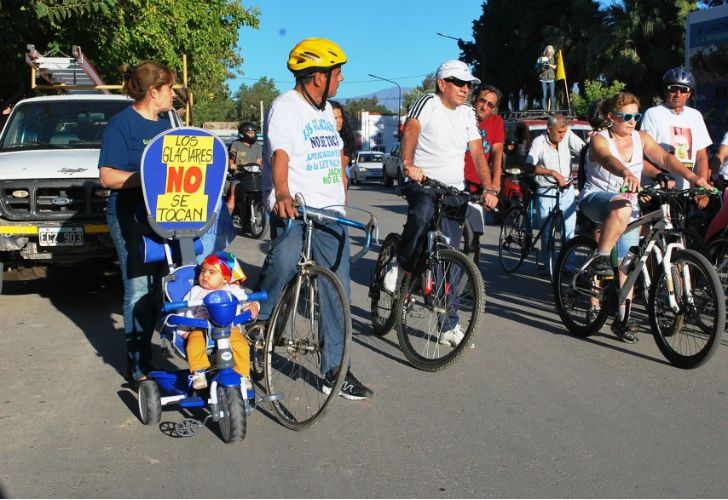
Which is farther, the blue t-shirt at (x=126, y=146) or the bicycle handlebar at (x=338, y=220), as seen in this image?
the blue t-shirt at (x=126, y=146)

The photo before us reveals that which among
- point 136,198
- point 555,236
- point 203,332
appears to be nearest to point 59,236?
point 136,198

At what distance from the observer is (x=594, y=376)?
6.12m

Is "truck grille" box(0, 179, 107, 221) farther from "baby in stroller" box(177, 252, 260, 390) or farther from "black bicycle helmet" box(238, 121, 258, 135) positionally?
"black bicycle helmet" box(238, 121, 258, 135)

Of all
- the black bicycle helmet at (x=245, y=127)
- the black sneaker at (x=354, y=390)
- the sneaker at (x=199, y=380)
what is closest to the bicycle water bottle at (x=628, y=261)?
the black sneaker at (x=354, y=390)

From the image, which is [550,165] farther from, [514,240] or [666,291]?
[666,291]

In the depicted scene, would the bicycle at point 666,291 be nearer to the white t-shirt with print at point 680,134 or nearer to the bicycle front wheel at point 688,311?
the bicycle front wheel at point 688,311

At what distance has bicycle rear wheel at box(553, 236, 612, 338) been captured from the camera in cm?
704

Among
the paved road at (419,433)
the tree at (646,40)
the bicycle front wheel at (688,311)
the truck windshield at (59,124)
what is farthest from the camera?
the tree at (646,40)

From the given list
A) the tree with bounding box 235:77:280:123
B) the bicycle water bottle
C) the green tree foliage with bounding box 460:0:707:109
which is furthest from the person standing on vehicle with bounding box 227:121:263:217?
the tree with bounding box 235:77:280:123

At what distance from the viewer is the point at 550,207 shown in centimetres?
1055

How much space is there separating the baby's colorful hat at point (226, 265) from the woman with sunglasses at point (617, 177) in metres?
3.18

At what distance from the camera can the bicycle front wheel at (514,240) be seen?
10922mm

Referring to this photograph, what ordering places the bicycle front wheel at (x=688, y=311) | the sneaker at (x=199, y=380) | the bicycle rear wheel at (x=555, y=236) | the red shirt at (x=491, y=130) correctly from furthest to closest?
the bicycle rear wheel at (x=555, y=236)
the red shirt at (x=491, y=130)
the bicycle front wheel at (x=688, y=311)
the sneaker at (x=199, y=380)

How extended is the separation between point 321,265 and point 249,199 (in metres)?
10.5
